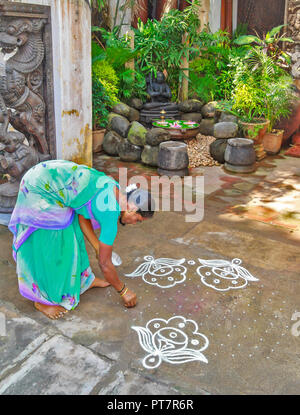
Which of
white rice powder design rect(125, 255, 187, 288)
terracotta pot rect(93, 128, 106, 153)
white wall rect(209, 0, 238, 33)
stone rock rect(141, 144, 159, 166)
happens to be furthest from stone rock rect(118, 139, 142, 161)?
white wall rect(209, 0, 238, 33)

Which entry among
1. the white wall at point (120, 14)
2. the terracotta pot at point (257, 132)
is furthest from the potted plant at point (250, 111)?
the white wall at point (120, 14)

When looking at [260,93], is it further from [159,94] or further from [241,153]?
[159,94]

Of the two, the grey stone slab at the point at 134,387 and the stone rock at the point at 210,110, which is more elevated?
the stone rock at the point at 210,110

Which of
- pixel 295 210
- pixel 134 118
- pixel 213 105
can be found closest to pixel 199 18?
pixel 213 105

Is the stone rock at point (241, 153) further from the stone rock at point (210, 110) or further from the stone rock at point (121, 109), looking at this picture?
the stone rock at point (121, 109)

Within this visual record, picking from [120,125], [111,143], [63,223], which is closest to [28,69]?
[63,223]

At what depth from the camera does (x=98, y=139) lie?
816 cm

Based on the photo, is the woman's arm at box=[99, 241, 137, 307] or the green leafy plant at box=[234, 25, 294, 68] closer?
the woman's arm at box=[99, 241, 137, 307]

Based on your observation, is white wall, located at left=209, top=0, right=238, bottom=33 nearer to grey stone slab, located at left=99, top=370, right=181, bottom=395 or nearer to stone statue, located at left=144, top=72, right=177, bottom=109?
stone statue, located at left=144, top=72, right=177, bottom=109

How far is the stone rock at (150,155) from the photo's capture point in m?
7.34

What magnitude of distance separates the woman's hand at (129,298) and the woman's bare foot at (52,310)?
47cm

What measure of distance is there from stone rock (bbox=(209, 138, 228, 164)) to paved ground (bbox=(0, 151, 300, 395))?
2820 mm

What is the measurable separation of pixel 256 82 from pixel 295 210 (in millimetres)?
3608

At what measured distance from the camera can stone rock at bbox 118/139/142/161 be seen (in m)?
7.65
